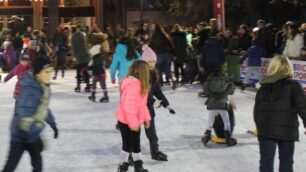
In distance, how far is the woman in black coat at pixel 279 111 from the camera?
216 inches

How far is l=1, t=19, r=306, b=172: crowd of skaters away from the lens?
560 cm

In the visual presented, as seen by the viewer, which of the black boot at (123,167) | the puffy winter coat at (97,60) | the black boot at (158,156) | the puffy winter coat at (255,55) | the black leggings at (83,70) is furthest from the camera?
the black leggings at (83,70)

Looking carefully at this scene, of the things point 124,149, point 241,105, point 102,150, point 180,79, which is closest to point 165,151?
point 102,150

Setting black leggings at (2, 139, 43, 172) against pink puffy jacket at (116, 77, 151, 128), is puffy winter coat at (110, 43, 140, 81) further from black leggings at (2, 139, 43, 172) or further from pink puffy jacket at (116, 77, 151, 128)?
black leggings at (2, 139, 43, 172)

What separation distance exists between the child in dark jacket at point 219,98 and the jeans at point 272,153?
262 centimetres

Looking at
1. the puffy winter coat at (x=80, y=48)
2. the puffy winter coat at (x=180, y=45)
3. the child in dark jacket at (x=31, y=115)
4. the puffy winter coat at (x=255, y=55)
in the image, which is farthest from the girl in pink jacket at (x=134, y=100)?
the puffy winter coat at (x=180, y=45)

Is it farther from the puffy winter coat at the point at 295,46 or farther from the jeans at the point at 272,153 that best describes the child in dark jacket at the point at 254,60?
the jeans at the point at 272,153

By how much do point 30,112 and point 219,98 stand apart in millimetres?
3470

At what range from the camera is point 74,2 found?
31.9 m

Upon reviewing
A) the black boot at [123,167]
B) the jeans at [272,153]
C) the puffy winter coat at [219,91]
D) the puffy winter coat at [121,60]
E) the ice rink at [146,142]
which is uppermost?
the puffy winter coat at [121,60]

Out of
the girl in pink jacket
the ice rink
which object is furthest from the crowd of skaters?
the ice rink

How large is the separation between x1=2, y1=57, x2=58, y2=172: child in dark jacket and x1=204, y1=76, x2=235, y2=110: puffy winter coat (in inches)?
125

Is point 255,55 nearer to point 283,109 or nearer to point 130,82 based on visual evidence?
point 130,82

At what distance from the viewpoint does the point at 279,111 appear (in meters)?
5.49
